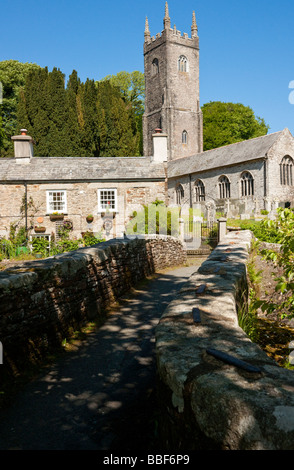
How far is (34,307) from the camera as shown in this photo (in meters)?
4.46

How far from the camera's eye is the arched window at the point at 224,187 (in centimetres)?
3497

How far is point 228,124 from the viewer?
50906 mm

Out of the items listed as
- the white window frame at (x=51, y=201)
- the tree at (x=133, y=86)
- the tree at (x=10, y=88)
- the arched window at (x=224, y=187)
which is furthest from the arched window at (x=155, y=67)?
the white window frame at (x=51, y=201)

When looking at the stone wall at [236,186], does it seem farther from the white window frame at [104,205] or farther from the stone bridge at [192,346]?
the stone bridge at [192,346]

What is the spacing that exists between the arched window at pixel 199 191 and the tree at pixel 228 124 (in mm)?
14130

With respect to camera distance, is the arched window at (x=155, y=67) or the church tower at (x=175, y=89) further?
the arched window at (x=155, y=67)

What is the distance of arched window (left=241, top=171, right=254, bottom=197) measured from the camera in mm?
32812

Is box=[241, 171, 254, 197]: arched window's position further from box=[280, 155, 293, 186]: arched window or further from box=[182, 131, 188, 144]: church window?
box=[182, 131, 188, 144]: church window

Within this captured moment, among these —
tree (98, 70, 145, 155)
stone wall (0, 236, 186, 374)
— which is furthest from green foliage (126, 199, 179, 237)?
tree (98, 70, 145, 155)

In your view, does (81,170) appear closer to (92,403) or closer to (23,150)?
(23,150)

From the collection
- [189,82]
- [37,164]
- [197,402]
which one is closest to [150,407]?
[197,402]

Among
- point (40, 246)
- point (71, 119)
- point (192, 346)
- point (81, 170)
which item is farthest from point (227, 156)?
point (192, 346)

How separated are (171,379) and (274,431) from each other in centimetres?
73

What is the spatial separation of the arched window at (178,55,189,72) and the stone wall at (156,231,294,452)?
50.1 m
